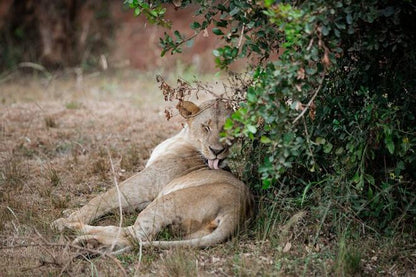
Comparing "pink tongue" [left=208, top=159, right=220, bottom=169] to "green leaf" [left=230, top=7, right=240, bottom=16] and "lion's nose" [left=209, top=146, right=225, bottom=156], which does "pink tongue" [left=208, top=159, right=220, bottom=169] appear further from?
"green leaf" [left=230, top=7, right=240, bottom=16]

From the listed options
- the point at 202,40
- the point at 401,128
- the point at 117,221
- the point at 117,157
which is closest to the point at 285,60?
the point at 401,128

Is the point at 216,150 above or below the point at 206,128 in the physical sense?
below

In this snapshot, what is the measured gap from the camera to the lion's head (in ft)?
16.1

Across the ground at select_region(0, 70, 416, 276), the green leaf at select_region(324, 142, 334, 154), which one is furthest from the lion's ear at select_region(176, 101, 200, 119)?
the green leaf at select_region(324, 142, 334, 154)

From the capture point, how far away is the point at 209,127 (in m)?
5.00

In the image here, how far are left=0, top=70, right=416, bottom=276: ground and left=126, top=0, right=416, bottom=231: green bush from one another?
1.08ft

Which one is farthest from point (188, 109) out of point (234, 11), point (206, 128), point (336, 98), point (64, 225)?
point (64, 225)

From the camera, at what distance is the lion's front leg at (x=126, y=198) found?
4.80 m

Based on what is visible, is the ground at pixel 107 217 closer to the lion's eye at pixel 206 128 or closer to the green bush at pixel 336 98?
the green bush at pixel 336 98

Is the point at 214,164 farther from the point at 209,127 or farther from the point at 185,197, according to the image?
the point at 185,197

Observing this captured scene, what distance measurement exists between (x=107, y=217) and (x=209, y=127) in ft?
3.88

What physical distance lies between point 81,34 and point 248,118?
34.3 feet

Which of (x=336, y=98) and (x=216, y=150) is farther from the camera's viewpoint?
(x=216, y=150)

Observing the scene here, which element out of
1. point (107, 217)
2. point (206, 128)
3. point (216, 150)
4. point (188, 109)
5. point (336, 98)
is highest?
point (336, 98)
